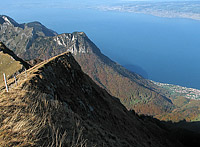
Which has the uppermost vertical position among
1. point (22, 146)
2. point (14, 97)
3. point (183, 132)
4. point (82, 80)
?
point (22, 146)

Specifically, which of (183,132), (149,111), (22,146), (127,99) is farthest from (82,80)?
(127,99)

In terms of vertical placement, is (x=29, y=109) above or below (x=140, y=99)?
above

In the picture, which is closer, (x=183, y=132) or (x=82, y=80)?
(x=82, y=80)

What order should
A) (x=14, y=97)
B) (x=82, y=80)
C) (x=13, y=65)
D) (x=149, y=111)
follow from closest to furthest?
(x=14, y=97)
(x=82, y=80)
(x=13, y=65)
(x=149, y=111)

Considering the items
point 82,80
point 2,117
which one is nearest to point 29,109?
point 2,117

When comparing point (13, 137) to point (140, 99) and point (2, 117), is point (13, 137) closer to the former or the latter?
point (2, 117)

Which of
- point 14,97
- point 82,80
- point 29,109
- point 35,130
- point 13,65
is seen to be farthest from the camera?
point 13,65

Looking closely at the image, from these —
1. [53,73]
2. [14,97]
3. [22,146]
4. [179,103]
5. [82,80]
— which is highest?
[22,146]

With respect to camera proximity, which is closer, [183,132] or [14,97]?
[14,97]

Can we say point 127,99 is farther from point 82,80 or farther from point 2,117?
point 2,117
